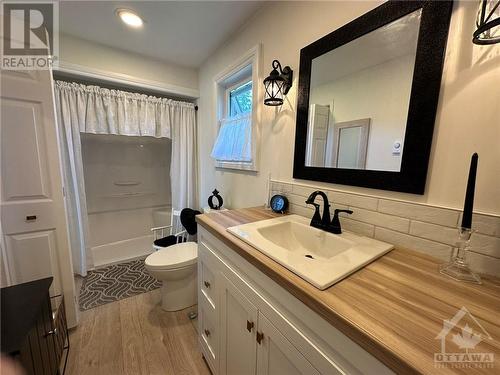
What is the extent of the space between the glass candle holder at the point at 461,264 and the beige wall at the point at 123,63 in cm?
271

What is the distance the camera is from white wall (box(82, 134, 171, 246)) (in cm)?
267

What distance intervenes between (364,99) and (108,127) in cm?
242

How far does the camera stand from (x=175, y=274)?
1636 millimetres

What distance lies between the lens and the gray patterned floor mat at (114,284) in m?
1.88

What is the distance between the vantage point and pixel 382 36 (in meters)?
0.90

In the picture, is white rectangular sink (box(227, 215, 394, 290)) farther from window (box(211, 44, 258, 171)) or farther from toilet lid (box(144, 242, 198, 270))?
toilet lid (box(144, 242, 198, 270))

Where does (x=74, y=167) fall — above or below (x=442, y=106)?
below

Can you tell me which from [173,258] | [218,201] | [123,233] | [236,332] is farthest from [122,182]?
[236,332]

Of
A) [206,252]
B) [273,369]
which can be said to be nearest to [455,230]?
[273,369]

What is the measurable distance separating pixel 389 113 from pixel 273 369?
3.62 feet

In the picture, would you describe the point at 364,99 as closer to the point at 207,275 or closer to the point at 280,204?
the point at 280,204

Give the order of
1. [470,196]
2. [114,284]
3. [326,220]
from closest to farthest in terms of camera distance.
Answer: [470,196], [326,220], [114,284]

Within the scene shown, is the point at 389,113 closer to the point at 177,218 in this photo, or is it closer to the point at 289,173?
the point at 289,173

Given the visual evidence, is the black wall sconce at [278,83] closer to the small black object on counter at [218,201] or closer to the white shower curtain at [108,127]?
the small black object on counter at [218,201]
